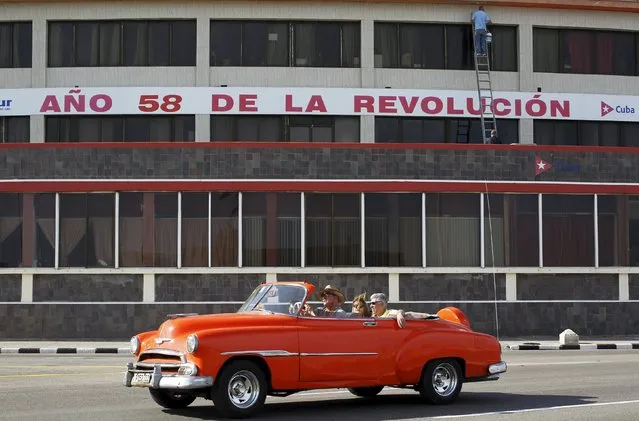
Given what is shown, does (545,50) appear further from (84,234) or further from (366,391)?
(366,391)

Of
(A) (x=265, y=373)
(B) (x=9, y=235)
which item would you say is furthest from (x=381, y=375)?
(B) (x=9, y=235)

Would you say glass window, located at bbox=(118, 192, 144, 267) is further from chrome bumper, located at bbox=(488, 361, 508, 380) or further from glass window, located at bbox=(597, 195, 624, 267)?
chrome bumper, located at bbox=(488, 361, 508, 380)

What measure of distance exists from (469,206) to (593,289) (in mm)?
4138

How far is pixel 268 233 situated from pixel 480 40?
9.44m

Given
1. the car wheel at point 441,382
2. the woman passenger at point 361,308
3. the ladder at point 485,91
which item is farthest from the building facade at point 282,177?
the car wheel at point 441,382

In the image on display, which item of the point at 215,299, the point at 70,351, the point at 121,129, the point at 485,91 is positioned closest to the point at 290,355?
the point at 70,351

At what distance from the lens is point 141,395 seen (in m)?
15.8

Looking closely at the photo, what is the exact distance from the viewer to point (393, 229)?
101 feet

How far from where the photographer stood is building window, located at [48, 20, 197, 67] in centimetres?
3453

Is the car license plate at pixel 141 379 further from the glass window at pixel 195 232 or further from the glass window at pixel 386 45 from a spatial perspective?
the glass window at pixel 386 45

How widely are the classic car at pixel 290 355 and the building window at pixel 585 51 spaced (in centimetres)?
2192

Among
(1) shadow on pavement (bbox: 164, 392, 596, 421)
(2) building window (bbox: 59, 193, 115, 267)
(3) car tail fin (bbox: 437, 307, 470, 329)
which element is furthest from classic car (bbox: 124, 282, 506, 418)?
(2) building window (bbox: 59, 193, 115, 267)

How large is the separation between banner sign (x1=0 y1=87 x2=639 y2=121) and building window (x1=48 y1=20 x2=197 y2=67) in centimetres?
95

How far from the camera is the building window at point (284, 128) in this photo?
34469mm
